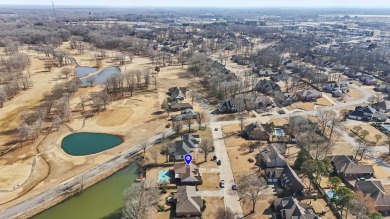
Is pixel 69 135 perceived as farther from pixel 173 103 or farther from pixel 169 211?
pixel 169 211

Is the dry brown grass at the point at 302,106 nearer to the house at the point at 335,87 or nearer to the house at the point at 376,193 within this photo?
the house at the point at 335,87

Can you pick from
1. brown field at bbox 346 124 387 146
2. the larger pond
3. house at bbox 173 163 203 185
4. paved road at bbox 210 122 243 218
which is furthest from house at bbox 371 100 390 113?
the larger pond

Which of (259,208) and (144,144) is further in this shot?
(144,144)

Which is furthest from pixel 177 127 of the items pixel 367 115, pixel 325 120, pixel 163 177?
pixel 367 115

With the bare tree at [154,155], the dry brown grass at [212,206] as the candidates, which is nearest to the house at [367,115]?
the dry brown grass at [212,206]

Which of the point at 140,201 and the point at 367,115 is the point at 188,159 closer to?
the point at 140,201

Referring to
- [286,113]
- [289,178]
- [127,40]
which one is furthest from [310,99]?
[127,40]

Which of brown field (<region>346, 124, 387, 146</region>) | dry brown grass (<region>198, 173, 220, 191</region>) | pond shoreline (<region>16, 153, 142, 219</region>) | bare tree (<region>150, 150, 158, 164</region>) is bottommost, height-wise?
pond shoreline (<region>16, 153, 142, 219</region>)

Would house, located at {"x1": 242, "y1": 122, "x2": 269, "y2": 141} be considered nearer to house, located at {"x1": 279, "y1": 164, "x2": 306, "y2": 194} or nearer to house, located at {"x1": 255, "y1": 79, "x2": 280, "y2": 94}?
house, located at {"x1": 279, "y1": 164, "x2": 306, "y2": 194}
